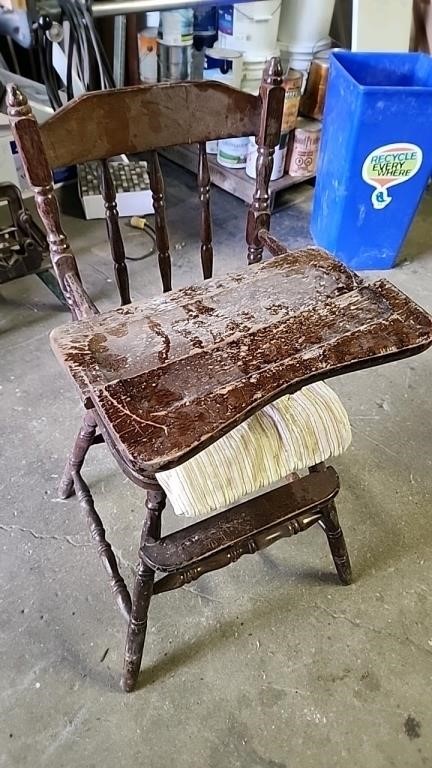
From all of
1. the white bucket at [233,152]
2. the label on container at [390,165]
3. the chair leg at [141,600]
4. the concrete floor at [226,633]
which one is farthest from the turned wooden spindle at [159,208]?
the white bucket at [233,152]

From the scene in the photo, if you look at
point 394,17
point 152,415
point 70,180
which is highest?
point 394,17

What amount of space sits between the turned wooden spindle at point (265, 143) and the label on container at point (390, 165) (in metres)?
0.83

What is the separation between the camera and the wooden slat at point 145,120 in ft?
3.01

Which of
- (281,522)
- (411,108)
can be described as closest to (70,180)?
(411,108)

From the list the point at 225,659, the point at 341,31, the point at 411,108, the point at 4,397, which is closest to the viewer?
the point at 225,659

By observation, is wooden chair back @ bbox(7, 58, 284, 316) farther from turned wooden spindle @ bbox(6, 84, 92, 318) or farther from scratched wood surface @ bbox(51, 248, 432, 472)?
scratched wood surface @ bbox(51, 248, 432, 472)

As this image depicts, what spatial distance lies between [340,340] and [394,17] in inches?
67.9

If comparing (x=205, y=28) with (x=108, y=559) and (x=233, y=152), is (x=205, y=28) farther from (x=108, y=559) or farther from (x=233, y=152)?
(x=108, y=559)

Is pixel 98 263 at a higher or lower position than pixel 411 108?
A: lower

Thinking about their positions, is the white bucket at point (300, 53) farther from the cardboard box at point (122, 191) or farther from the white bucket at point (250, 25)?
the cardboard box at point (122, 191)

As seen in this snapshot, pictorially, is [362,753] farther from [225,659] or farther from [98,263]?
[98,263]

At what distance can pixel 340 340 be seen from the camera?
810 millimetres

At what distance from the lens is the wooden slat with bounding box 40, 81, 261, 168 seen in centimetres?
92

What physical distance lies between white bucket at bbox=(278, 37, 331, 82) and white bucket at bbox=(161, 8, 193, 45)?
1.04ft
